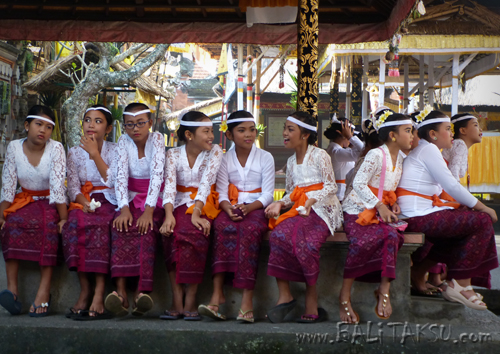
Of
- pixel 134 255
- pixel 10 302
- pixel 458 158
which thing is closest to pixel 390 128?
pixel 458 158

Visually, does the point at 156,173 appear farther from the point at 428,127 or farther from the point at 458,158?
the point at 458,158

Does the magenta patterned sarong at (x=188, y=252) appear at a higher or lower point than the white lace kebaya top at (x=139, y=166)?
lower

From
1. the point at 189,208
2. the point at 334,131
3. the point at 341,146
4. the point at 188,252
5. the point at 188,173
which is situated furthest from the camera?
the point at 341,146

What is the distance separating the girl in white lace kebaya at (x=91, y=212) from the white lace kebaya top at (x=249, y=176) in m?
0.87

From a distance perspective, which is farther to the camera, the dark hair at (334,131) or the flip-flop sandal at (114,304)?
the dark hair at (334,131)

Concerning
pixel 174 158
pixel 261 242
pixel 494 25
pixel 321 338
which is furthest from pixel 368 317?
pixel 494 25

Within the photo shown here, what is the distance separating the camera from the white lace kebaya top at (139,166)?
403 centimetres

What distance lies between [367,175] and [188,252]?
4.62ft

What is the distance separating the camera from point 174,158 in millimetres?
4223

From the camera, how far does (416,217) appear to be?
12.9ft

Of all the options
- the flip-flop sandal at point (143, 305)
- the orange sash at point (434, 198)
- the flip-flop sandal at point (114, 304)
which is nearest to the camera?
the flip-flop sandal at point (114, 304)

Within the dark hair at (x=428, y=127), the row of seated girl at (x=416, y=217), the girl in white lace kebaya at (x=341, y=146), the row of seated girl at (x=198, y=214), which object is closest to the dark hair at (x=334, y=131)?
the girl in white lace kebaya at (x=341, y=146)

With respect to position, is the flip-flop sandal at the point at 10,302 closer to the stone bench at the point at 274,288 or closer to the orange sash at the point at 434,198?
the stone bench at the point at 274,288

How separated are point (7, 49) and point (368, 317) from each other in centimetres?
854
